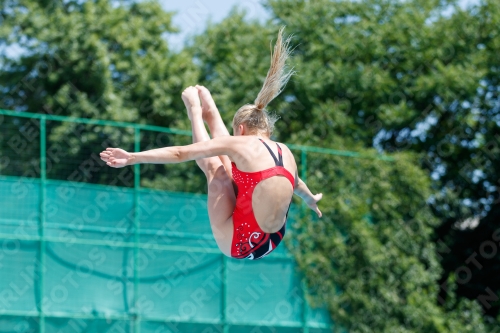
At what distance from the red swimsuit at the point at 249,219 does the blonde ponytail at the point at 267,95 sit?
18 centimetres

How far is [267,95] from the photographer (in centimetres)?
483

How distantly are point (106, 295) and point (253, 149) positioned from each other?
4.97 m

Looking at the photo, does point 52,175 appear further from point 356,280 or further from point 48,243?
point 356,280

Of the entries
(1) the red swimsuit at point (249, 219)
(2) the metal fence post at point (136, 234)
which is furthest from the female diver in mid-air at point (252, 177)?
(2) the metal fence post at point (136, 234)

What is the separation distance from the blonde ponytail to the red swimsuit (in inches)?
7.0

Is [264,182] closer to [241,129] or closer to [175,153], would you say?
[241,129]

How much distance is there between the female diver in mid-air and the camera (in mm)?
4723

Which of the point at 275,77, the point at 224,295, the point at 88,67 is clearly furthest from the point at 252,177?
the point at 88,67

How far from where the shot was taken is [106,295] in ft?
30.0

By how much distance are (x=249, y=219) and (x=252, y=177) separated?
27 cm

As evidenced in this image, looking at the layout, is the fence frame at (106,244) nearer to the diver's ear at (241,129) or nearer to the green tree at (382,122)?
the green tree at (382,122)

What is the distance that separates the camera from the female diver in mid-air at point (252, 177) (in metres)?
4.72

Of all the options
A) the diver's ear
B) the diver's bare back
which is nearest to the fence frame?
the diver's ear

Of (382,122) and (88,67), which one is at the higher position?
(88,67)
